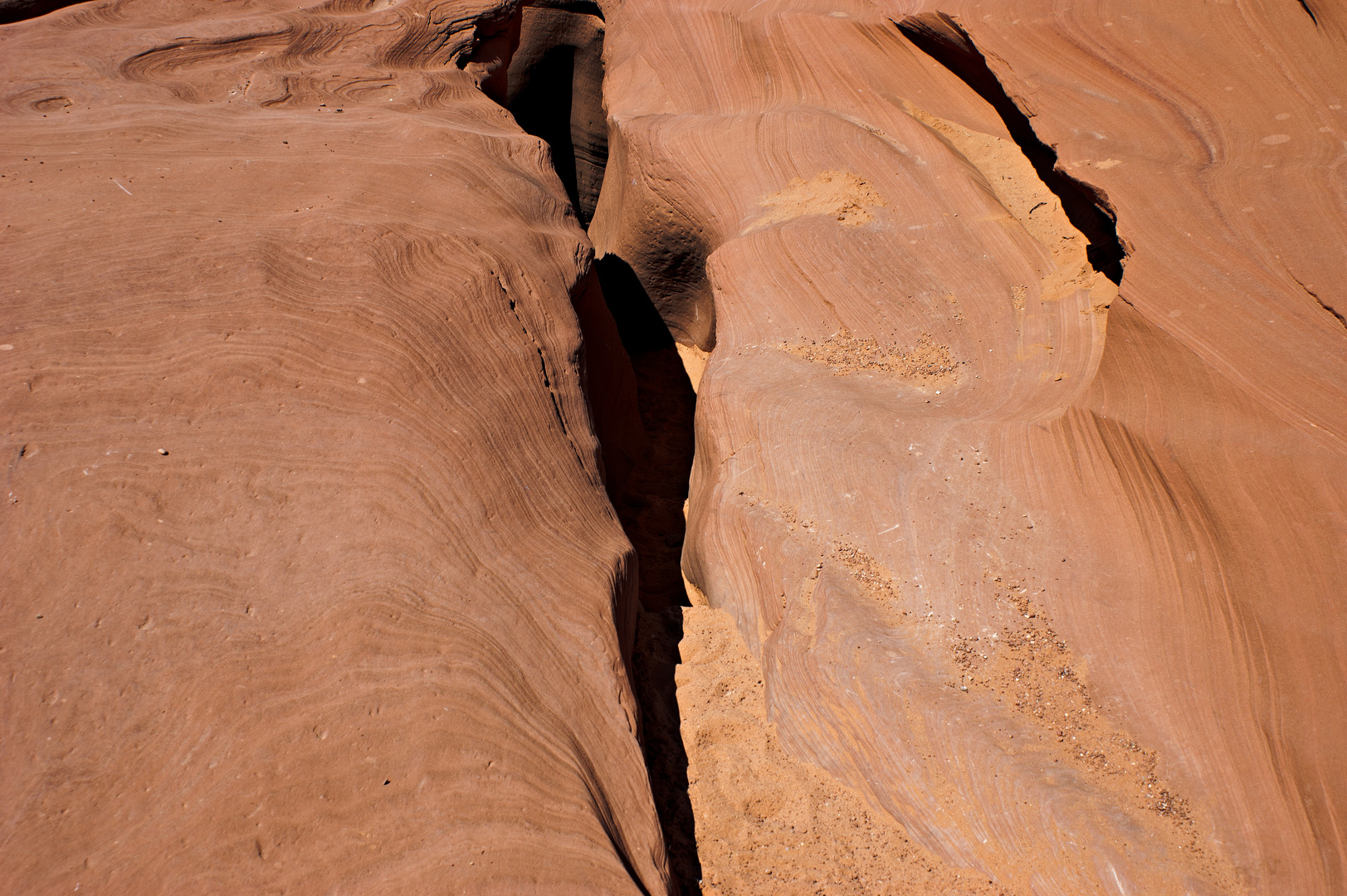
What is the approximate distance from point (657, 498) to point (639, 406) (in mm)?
767

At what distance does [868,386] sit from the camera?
9.71 feet

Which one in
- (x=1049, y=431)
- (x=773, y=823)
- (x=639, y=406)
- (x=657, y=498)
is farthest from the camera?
(x=639, y=406)

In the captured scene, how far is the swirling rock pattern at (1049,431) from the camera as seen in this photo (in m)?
1.96

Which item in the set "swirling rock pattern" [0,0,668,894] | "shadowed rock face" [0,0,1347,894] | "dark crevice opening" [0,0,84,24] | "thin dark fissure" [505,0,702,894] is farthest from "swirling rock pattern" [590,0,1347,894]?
"dark crevice opening" [0,0,84,24]

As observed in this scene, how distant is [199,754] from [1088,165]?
3717mm

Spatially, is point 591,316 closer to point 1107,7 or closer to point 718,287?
point 718,287

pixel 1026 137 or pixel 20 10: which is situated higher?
pixel 20 10

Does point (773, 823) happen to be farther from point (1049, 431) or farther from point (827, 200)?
point (827, 200)

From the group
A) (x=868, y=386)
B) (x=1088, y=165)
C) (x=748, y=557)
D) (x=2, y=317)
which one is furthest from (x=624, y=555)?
(x=1088, y=165)

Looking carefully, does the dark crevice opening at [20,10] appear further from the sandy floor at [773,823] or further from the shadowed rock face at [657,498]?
the sandy floor at [773,823]

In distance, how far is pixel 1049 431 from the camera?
8.45 ft

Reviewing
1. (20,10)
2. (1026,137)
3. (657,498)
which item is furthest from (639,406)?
(20,10)

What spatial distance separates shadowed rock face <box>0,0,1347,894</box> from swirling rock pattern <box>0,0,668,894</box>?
0.01 m

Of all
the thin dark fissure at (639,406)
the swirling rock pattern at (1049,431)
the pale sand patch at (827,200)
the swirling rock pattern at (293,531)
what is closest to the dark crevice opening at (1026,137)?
the swirling rock pattern at (1049,431)
